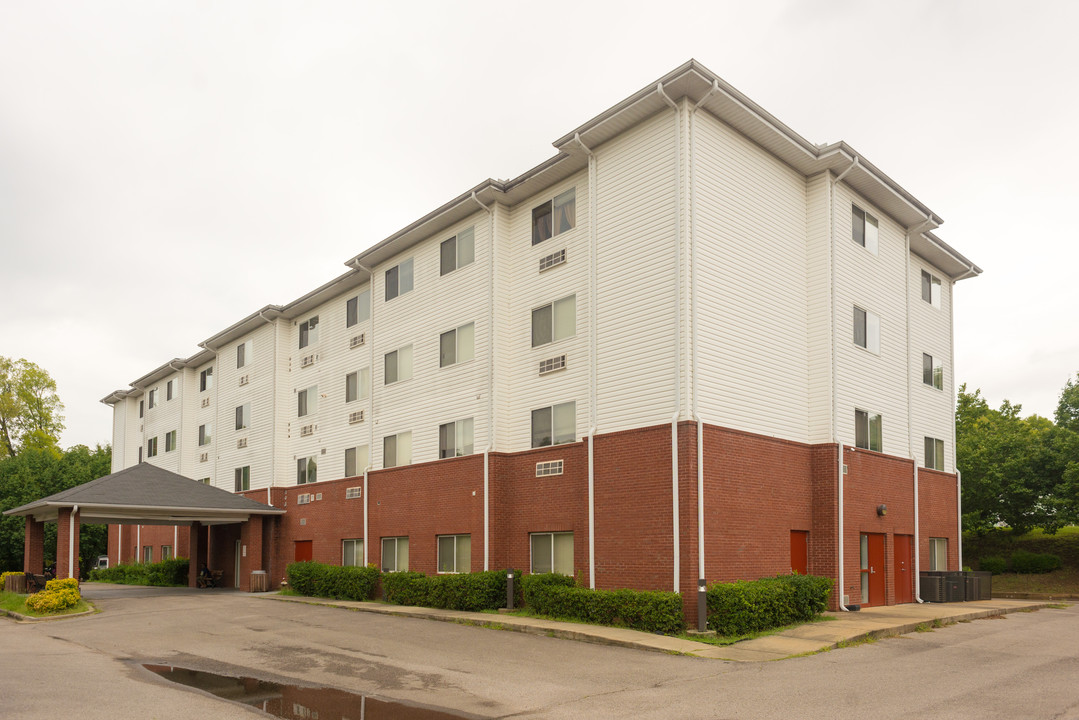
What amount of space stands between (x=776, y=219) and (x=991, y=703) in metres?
14.0

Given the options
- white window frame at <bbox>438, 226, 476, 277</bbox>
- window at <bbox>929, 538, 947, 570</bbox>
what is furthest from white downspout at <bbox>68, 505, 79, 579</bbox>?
window at <bbox>929, 538, 947, 570</bbox>

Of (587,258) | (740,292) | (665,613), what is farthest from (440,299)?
(665,613)

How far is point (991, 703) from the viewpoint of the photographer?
10.9 meters

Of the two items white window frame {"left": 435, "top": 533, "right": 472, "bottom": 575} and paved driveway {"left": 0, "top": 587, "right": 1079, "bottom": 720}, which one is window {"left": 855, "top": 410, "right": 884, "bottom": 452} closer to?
paved driveway {"left": 0, "top": 587, "right": 1079, "bottom": 720}

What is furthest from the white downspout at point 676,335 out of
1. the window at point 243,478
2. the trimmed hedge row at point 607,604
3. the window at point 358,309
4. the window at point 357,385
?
the window at point 243,478

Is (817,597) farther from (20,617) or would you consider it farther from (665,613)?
(20,617)

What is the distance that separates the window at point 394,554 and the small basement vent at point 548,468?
698cm

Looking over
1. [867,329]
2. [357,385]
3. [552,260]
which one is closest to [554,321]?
[552,260]

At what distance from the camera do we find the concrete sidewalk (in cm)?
1560

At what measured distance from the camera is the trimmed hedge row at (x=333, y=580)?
27.9 m

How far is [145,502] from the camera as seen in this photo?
31500mm

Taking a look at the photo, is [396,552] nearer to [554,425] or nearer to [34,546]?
[554,425]

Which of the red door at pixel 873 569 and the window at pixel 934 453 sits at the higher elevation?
the window at pixel 934 453

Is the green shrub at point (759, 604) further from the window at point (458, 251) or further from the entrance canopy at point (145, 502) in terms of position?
the entrance canopy at point (145, 502)
